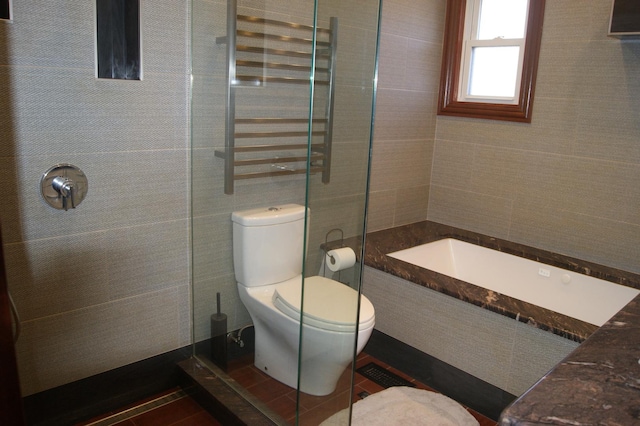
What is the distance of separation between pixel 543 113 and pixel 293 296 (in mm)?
1983

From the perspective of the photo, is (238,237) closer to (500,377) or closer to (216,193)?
(216,193)

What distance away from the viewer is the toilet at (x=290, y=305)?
1694 millimetres

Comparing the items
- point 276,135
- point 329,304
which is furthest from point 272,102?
point 329,304

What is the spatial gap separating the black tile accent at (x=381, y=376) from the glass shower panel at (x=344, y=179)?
102 cm

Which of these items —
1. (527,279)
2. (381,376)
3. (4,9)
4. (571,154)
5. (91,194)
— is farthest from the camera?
(527,279)

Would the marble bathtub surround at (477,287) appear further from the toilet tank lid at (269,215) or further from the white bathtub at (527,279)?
the toilet tank lid at (269,215)

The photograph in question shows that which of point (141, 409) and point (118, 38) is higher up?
point (118, 38)

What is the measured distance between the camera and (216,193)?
232cm

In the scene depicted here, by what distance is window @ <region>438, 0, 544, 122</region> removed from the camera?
3.13m

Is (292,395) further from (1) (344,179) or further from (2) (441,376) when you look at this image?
(2) (441,376)

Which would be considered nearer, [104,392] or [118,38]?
[118,38]

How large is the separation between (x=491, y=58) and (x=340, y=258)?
7.33 ft

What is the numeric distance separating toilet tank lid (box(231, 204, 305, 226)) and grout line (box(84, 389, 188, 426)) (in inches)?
36.1

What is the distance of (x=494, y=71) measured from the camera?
11.0 ft
